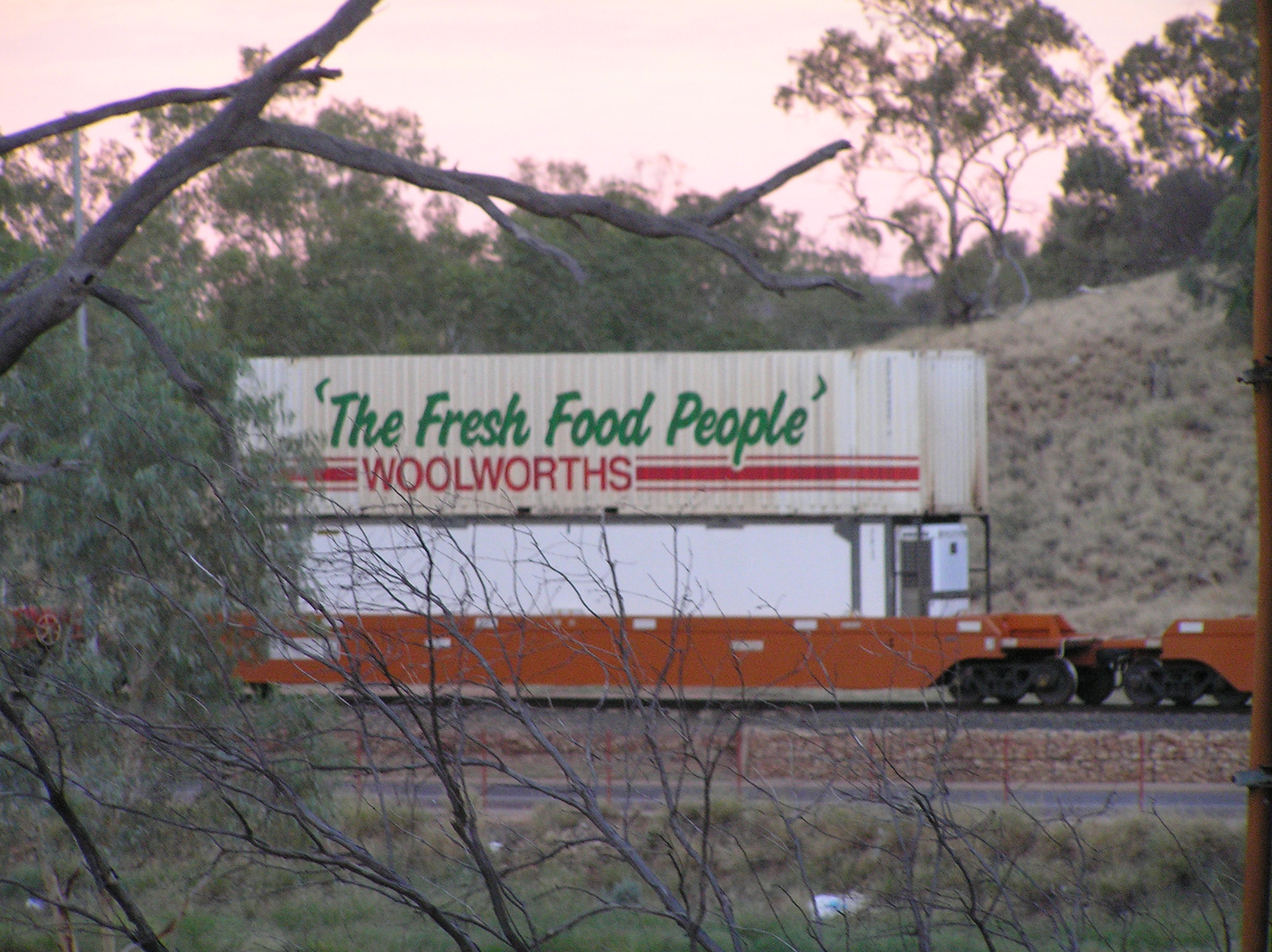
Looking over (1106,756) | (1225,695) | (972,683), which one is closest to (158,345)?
(1106,756)

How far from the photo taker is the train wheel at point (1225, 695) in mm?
15750

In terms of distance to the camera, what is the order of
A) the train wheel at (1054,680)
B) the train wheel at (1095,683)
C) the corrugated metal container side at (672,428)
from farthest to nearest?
the corrugated metal container side at (672,428)
the train wheel at (1095,683)
the train wheel at (1054,680)

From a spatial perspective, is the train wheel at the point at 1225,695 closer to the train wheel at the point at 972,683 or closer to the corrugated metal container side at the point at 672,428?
the train wheel at the point at 972,683

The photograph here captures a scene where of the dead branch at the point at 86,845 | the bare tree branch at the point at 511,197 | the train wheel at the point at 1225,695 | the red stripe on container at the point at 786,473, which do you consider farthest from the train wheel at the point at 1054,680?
the dead branch at the point at 86,845

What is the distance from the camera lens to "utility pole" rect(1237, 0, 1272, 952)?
2562 millimetres

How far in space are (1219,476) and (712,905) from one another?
25.5 m

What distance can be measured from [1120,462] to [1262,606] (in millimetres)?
33660

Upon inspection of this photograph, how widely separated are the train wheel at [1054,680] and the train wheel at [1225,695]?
168 cm

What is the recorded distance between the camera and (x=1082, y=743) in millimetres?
13672

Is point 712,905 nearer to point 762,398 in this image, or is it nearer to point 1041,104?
point 762,398

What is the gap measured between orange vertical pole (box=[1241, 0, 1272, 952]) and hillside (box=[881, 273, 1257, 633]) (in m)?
25.4

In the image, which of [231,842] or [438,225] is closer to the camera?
[231,842]

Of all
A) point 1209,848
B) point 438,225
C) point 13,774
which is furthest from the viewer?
point 438,225

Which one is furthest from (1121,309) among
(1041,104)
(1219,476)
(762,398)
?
(762,398)
